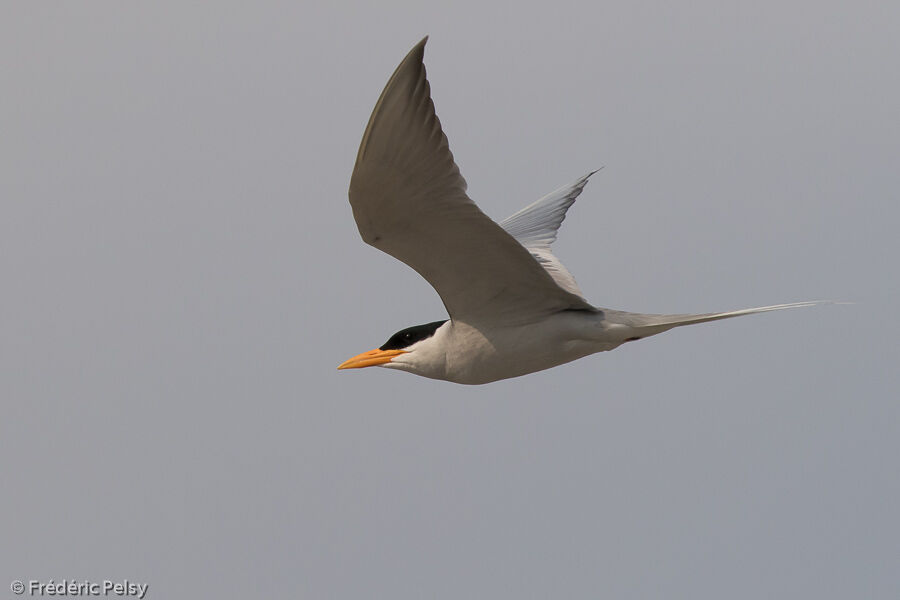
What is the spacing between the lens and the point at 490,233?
695cm

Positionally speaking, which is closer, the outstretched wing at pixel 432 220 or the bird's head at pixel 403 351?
the outstretched wing at pixel 432 220

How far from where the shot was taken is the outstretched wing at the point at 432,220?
6250 mm

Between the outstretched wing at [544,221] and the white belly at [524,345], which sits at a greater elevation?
the outstretched wing at [544,221]

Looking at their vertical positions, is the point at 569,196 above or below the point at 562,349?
above

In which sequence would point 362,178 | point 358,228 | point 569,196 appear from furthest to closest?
point 569,196, point 358,228, point 362,178

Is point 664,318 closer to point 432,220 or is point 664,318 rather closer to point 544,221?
point 432,220

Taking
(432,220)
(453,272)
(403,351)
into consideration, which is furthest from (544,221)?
(432,220)

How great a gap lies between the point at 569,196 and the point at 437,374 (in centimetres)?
314

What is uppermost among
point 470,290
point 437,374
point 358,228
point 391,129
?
point 391,129

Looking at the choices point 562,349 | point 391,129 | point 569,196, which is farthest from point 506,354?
point 569,196

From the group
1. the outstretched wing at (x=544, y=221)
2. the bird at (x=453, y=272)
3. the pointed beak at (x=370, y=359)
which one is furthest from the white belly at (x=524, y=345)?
the outstretched wing at (x=544, y=221)

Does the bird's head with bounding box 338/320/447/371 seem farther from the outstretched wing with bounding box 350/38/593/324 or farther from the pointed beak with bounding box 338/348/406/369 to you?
the outstretched wing with bounding box 350/38/593/324

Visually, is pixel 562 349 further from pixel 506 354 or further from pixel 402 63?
pixel 402 63

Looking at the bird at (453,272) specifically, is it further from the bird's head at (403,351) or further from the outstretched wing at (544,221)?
the outstretched wing at (544,221)
